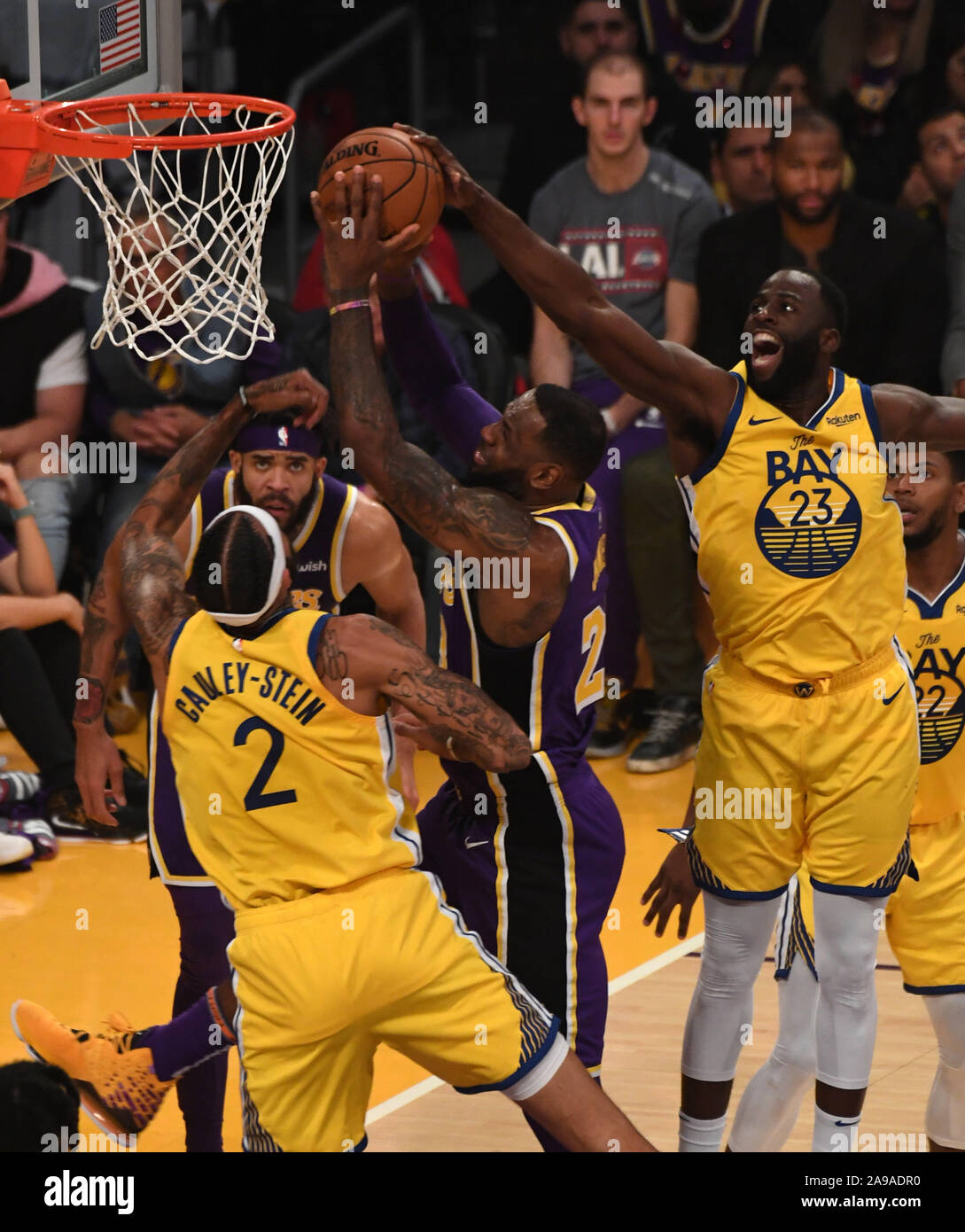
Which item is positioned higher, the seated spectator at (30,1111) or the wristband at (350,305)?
the wristband at (350,305)

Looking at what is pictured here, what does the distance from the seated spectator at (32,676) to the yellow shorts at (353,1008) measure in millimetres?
3864

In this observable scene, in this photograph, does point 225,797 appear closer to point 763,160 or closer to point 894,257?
point 894,257

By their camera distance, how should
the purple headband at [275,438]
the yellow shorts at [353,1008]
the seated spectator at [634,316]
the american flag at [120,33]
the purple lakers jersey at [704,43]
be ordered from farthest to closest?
the purple lakers jersey at [704,43], the seated spectator at [634,316], the american flag at [120,33], the purple headband at [275,438], the yellow shorts at [353,1008]

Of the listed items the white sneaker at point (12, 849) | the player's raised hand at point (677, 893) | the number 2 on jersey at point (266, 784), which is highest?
the number 2 on jersey at point (266, 784)

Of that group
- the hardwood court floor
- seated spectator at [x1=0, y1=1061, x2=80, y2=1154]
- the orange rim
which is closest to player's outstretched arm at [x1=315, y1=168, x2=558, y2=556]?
the orange rim

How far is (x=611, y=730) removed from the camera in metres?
8.46

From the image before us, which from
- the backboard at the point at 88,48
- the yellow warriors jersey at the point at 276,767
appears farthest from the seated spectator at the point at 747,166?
the yellow warriors jersey at the point at 276,767


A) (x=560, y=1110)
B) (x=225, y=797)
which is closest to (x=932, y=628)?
(x=560, y=1110)

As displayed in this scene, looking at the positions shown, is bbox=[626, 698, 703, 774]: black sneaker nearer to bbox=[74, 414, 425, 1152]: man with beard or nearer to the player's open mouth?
bbox=[74, 414, 425, 1152]: man with beard

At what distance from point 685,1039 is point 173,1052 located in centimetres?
117

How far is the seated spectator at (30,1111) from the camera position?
11.7 ft

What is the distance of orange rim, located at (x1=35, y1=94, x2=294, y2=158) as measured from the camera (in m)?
4.40

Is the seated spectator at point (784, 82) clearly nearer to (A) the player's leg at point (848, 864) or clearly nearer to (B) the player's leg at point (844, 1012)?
(A) the player's leg at point (848, 864)

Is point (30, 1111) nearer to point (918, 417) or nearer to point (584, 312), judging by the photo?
point (584, 312)
